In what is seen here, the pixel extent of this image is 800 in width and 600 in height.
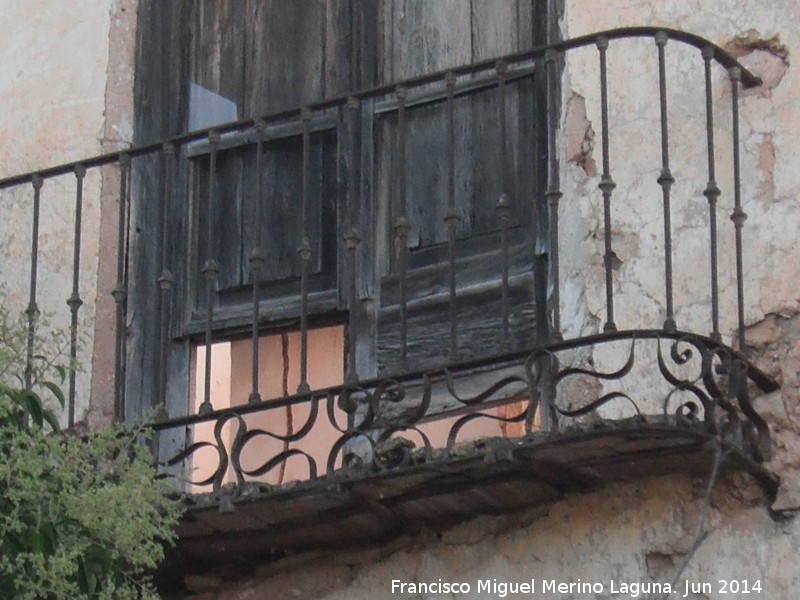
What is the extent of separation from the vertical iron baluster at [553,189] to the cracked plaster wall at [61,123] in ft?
4.83

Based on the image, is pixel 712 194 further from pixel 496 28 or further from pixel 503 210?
pixel 496 28

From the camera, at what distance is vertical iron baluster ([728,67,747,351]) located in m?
5.91

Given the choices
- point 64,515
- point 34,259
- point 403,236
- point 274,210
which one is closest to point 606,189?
point 403,236

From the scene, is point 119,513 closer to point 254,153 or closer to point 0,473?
point 0,473

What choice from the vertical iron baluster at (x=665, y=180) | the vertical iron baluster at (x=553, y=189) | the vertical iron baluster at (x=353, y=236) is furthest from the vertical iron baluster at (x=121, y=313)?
the vertical iron baluster at (x=665, y=180)

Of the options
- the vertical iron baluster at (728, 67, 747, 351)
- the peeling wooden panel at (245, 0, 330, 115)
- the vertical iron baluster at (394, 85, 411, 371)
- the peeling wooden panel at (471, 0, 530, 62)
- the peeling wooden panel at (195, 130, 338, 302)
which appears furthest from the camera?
the peeling wooden panel at (245, 0, 330, 115)

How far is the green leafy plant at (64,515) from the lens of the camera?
534 centimetres

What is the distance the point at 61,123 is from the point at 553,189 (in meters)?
2.01

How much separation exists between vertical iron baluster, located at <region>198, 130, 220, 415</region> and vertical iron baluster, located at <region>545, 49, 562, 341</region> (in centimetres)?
91

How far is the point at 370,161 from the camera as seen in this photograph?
22.3 ft

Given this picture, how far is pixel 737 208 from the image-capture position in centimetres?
592

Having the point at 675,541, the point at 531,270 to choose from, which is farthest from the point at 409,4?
the point at 675,541

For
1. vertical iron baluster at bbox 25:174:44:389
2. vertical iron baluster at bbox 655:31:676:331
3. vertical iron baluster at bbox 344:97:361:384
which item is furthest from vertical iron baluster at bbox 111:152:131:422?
vertical iron baluster at bbox 655:31:676:331

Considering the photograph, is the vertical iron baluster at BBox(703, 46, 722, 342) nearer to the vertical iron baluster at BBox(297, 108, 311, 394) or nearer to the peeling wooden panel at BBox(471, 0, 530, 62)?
the peeling wooden panel at BBox(471, 0, 530, 62)
